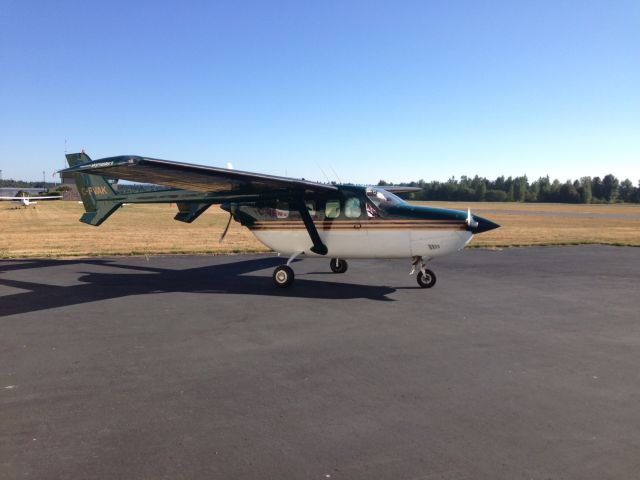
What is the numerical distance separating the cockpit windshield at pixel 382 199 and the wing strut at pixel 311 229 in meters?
1.45

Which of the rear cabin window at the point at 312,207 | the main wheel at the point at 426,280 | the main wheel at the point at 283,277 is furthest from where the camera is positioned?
the rear cabin window at the point at 312,207

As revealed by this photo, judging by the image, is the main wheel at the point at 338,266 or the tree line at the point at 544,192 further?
the tree line at the point at 544,192

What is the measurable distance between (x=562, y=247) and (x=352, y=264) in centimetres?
992

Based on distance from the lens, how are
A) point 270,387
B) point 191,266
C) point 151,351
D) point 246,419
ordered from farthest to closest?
point 191,266, point 151,351, point 270,387, point 246,419

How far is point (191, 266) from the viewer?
1333 centimetres

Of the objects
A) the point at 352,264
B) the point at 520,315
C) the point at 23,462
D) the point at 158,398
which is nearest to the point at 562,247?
the point at 352,264

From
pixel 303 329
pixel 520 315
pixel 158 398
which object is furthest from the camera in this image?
pixel 520 315

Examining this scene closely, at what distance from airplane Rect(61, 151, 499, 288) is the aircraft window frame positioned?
0.08ft

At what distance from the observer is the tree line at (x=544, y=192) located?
132 meters

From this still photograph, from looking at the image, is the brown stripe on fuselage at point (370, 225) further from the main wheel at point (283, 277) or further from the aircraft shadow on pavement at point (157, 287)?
the aircraft shadow on pavement at point (157, 287)

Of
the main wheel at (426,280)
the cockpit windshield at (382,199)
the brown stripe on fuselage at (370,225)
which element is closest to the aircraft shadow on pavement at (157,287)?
the main wheel at (426,280)

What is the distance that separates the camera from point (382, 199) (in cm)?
1049

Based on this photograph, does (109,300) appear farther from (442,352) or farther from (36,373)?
(442,352)

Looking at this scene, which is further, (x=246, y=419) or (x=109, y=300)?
(x=109, y=300)
